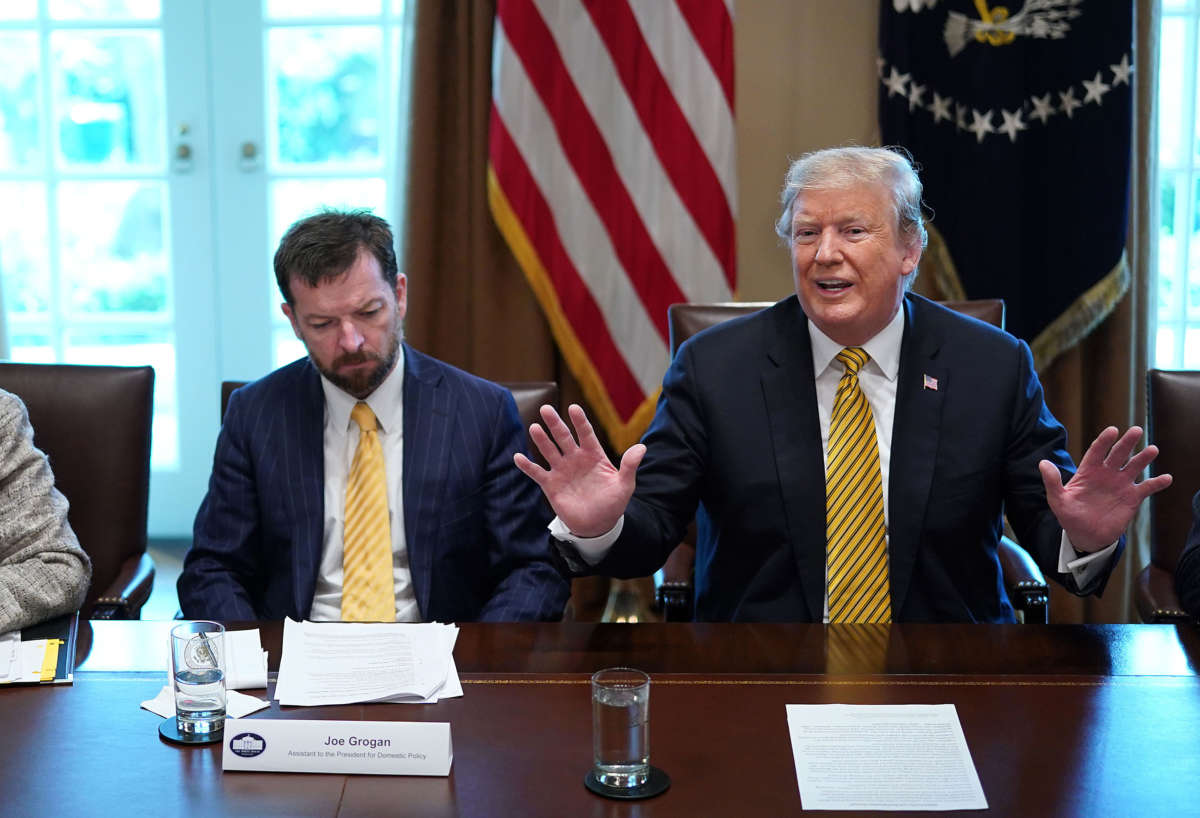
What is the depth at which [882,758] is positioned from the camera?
4.42ft

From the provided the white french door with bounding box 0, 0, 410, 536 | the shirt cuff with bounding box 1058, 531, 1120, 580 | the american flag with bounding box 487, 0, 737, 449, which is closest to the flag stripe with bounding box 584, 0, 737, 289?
the american flag with bounding box 487, 0, 737, 449

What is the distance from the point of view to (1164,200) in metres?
3.74

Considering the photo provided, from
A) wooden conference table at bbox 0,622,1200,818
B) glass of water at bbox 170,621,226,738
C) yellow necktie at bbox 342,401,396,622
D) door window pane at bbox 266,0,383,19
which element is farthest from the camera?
door window pane at bbox 266,0,383,19

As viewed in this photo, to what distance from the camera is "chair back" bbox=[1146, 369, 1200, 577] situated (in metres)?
2.32

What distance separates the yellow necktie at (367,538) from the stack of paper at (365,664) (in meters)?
0.43

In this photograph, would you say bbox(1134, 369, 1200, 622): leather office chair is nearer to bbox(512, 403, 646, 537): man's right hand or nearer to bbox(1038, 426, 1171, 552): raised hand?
bbox(1038, 426, 1171, 552): raised hand

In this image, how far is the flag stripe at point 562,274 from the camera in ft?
11.3

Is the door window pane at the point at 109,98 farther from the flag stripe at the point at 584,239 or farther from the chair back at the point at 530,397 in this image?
the chair back at the point at 530,397

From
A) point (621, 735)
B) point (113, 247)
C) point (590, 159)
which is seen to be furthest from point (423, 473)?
point (113, 247)

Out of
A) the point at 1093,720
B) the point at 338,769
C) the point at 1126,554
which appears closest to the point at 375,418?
the point at 338,769

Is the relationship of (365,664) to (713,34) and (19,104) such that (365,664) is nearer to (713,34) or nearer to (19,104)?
(713,34)

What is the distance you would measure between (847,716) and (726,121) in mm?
2343

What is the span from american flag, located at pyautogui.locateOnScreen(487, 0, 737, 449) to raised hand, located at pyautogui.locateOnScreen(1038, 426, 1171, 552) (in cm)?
178

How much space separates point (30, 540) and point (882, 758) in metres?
1.38
